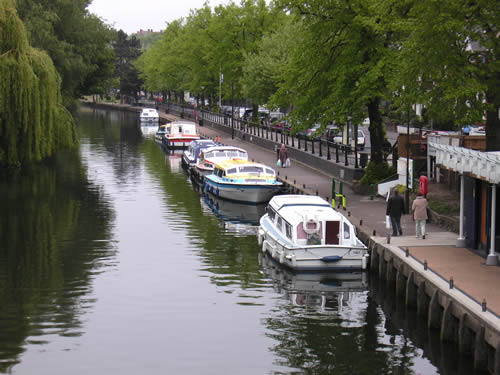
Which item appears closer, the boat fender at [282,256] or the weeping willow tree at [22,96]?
the boat fender at [282,256]

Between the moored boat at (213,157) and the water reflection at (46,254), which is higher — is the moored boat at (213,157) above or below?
above

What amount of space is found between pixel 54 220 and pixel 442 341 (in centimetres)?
2411

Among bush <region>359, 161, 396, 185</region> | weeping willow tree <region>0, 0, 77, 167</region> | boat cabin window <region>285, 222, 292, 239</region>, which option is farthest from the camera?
weeping willow tree <region>0, 0, 77, 167</region>

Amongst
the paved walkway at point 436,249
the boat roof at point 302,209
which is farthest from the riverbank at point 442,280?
the boat roof at point 302,209

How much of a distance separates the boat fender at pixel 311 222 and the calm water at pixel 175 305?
1.71 meters

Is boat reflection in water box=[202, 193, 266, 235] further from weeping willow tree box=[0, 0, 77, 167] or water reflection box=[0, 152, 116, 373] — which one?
weeping willow tree box=[0, 0, 77, 167]

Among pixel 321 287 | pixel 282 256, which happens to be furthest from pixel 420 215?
pixel 282 256

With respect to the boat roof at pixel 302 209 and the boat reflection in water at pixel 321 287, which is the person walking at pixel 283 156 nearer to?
the boat roof at pixel 302 209

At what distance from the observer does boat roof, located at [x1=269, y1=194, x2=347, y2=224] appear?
2917 centimetres

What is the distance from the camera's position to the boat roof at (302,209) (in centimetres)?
2917

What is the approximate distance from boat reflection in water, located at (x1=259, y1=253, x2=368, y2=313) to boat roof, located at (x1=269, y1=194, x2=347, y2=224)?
1977 millimetres

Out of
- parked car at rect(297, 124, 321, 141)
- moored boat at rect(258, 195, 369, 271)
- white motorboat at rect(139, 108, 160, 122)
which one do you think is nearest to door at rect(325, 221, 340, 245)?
moored boat at rect(258, 195, 369, 271)

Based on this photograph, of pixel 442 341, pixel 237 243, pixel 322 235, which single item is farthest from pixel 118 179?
pixel 442 341

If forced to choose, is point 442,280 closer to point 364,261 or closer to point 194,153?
point 364,261
